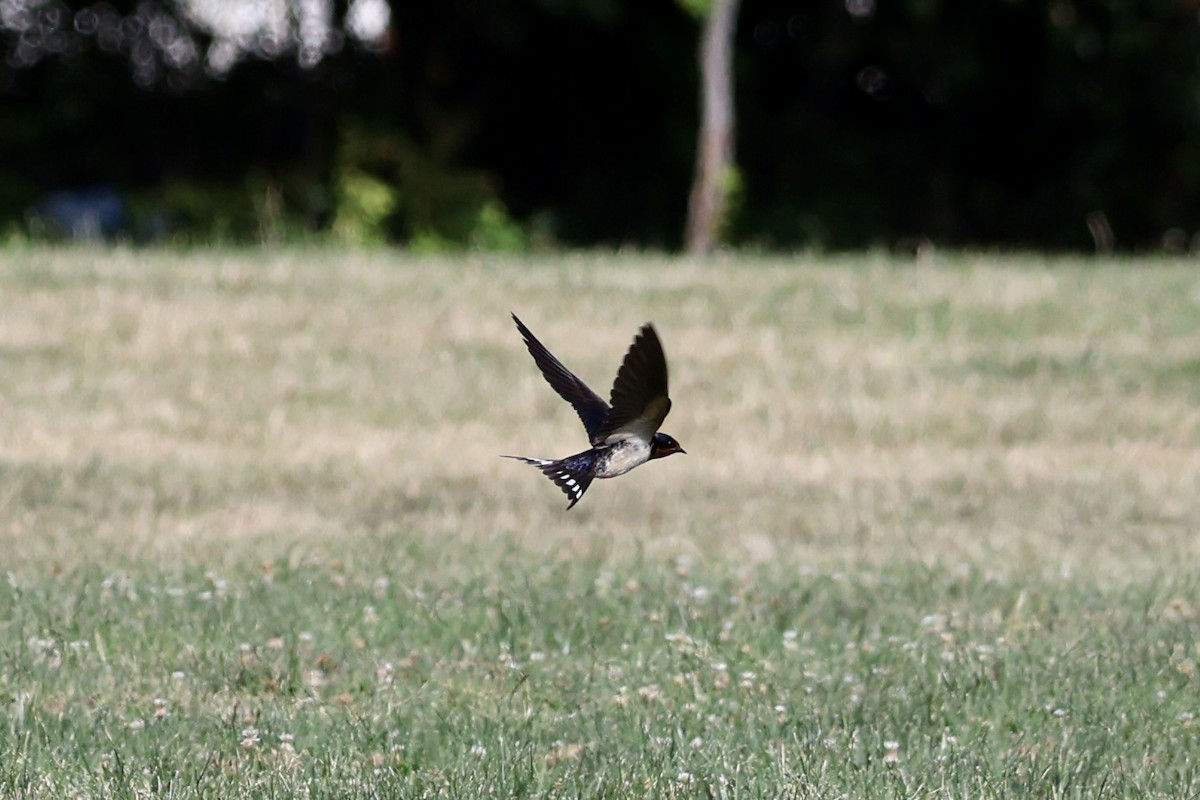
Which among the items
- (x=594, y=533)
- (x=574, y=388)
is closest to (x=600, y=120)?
(x=594, y=533)

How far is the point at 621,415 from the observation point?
514 cm

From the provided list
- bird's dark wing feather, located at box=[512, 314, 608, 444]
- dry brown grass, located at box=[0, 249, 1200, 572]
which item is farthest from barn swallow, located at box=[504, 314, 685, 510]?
dry brown grass, located at box=[0, 249, 1200, 572]

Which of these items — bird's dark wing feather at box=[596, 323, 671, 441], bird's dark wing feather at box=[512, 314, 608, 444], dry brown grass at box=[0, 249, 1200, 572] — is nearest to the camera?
bird's dark wing feather at box=[596, 323, 671, 441]

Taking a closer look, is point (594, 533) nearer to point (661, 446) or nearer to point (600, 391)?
point (600, 391)

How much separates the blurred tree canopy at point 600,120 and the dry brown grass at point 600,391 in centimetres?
1139

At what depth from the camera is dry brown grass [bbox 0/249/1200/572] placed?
32.9 ft

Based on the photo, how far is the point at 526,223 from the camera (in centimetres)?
3228

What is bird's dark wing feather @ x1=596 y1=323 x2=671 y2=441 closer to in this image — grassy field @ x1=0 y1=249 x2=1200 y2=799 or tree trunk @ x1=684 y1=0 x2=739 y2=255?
grassy field @ x1=0 y1=249 x2=1200 y2=799

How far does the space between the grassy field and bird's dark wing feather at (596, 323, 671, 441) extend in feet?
3.56

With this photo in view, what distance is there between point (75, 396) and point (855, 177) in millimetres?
23128

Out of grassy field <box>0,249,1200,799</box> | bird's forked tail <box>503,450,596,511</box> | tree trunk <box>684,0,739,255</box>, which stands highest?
tree trunk <box>684,0,739,255</box>

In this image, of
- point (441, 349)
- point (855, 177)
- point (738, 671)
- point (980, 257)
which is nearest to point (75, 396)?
point (441, 349)

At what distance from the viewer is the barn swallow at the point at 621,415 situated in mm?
4969

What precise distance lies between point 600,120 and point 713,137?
11.3 m
